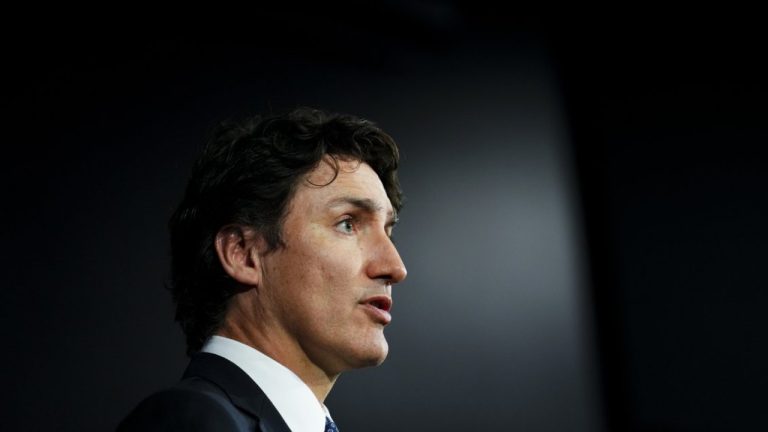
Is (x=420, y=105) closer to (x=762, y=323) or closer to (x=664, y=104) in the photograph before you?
(x=664, y=104)

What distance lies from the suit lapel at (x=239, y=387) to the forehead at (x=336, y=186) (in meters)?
0.28

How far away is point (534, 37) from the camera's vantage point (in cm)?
268

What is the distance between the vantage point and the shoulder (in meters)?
0.93

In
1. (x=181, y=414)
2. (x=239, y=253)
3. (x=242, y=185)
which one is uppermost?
(x=242, y=185)

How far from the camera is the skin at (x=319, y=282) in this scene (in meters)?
1.19

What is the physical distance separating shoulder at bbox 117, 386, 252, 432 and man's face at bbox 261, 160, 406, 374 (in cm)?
23

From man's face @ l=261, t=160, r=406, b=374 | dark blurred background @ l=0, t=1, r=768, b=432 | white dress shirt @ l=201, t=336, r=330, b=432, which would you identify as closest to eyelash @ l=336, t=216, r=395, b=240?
man's face @ l=261, t=160, r=406, b=374

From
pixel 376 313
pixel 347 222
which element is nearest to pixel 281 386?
pixel 376 313

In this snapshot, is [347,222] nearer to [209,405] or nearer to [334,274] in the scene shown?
[334,274]

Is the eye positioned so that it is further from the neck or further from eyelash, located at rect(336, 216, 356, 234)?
the neck

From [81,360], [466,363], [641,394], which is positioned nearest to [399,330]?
[466,363]

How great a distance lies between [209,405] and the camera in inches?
38.1

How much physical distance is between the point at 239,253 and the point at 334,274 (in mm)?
180

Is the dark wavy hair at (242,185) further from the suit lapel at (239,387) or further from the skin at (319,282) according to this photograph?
the suit lapel at (239,387)
